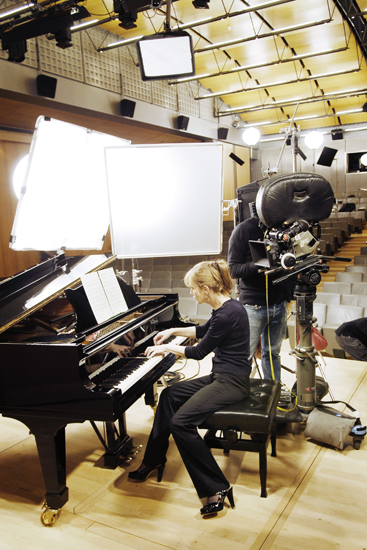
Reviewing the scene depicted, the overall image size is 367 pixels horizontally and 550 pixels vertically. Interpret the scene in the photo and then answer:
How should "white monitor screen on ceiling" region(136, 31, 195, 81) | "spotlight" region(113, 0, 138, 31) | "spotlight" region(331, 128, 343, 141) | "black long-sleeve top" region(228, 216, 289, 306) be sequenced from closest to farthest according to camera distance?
"black long-sleeve top" region(228, 216, 289, 306), "white monitor screen on ceiling" region(136, 31, 195, 81), "spotlight" region(113, 0, 138, 31), "spotlight" region(331, 128, 343, 141)

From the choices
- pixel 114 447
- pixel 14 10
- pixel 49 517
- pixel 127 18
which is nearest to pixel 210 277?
pixel 114 447

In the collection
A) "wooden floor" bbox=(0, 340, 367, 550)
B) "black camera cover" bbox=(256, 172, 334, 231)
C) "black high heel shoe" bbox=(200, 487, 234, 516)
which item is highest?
"black camera cover" bbox=(256, 172, 334, 231)

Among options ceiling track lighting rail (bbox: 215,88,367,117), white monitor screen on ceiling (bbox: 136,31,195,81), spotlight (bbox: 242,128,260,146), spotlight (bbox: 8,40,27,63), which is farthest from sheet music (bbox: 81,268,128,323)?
ceiling track lighting rail (bbox: 215,88,367,117)

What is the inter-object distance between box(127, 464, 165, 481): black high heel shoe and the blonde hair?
3.20 ft

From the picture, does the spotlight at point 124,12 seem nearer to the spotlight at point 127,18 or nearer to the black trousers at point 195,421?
the spotlight at point 127,18

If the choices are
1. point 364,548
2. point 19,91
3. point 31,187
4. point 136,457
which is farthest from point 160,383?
point 19,91

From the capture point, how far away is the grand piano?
6.00 ft

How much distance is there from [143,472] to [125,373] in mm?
549

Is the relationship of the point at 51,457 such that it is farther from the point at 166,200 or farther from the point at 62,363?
the point at 166,200

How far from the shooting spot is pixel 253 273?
2635 millimetres

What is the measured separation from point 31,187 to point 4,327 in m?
1.31

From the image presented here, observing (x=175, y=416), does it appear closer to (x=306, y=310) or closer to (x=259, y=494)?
(x=259, y=494)

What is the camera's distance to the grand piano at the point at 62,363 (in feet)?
6.00

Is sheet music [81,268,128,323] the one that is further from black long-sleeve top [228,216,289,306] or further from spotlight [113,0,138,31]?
spotlight [113,0,138,31]
